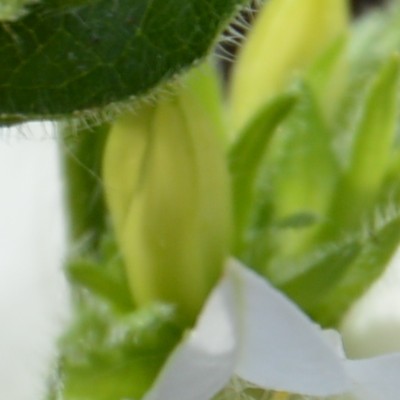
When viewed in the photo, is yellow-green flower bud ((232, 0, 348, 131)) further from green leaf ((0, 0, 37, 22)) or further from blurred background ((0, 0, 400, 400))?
green leaf ((0, 0, 37, 22))

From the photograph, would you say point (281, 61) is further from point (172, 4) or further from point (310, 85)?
point (172, 4)

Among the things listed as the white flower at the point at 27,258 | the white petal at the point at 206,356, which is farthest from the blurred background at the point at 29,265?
the white petal at the point at 206,356

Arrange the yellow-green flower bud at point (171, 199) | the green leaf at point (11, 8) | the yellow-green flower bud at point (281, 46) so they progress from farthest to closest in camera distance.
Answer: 1. the yellow-green flower bud at point (281, 46)
2. the yellow-green flower bud at point (171, 199)
3. the green leaf at point (11, 8)

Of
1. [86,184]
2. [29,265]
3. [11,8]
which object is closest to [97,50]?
[11,8]

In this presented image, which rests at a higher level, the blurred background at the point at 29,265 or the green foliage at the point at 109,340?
the green foliage at the point at 109,340

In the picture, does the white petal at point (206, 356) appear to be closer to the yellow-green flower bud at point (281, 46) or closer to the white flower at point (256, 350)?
the white flower at point (256, 350)

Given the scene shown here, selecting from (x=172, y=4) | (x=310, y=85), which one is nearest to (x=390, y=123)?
(x=310, y=85)
